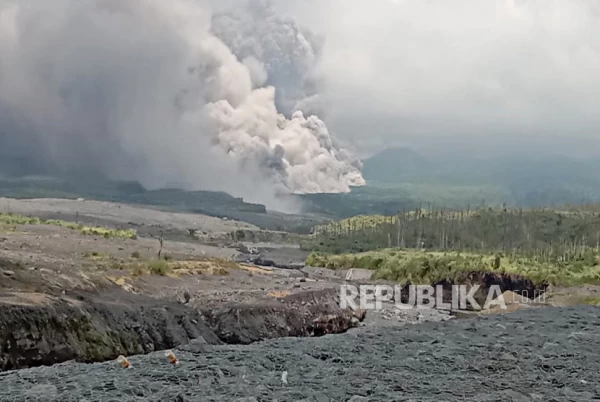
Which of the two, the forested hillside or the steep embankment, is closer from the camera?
the steep embankment

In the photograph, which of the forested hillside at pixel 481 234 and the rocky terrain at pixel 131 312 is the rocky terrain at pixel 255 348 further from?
the forested hillside at pixel 481 234

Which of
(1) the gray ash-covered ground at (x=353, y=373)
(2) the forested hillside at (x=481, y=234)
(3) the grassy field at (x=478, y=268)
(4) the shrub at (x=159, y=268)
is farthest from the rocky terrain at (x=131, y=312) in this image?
(2) the forested hillside at (x=481, y=234)

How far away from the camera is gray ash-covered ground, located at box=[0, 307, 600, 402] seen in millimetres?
11422

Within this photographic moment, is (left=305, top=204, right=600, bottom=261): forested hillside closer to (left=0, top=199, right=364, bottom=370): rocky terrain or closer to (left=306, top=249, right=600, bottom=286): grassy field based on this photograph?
(left=306, top=249, right=600, bottom=286): grassy field

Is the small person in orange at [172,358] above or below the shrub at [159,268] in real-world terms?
above

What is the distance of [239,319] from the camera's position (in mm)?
32031

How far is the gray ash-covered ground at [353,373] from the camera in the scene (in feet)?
37.5

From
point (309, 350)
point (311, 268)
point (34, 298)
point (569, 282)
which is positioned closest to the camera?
point (309, 350)

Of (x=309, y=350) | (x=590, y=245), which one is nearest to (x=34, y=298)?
(x=309, y=350)

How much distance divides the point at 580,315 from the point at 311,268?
75.6 meters

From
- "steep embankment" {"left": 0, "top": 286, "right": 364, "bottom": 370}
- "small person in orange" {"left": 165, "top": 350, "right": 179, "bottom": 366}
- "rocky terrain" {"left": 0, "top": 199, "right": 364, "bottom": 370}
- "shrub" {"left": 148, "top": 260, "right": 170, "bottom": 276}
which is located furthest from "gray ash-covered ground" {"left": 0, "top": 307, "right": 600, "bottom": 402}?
"shrub" {"left": 148, "top": 260, "right": 170, "bottom": 276}

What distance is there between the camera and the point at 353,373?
13.6 meters

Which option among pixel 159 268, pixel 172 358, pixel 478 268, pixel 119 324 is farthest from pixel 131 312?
pixel 478 268

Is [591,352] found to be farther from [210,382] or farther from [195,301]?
[195,301]
